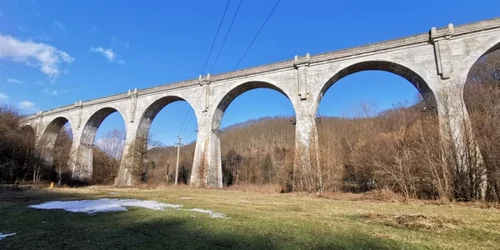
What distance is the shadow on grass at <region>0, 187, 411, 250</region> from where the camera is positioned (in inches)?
140

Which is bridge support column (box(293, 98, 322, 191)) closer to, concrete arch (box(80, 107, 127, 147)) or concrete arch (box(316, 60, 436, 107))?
concrete arch (box(316, 60, 436, 107))

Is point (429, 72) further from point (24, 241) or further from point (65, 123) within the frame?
point (65, 123)

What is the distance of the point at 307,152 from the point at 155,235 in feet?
38.7

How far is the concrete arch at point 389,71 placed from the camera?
590 inches

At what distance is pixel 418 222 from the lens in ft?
16.1

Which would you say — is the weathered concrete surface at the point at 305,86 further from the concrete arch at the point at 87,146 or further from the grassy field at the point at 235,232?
the grassy field at the point at 235,232

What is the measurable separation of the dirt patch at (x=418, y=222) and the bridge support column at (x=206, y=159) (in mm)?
15155

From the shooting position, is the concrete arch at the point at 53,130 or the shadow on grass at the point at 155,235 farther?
the concrete arch at the point at 53,130

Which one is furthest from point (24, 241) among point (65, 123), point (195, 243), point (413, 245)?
point (65, 123)

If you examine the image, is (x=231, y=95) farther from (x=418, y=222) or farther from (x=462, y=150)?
(x=418, y=222)

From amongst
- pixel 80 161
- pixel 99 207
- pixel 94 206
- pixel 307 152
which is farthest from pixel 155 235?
pixel 80 161

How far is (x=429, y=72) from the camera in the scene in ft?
47.4

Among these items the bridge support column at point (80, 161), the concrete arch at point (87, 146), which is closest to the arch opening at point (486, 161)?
the concrete arch at point (87, 146)

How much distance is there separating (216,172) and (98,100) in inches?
616
